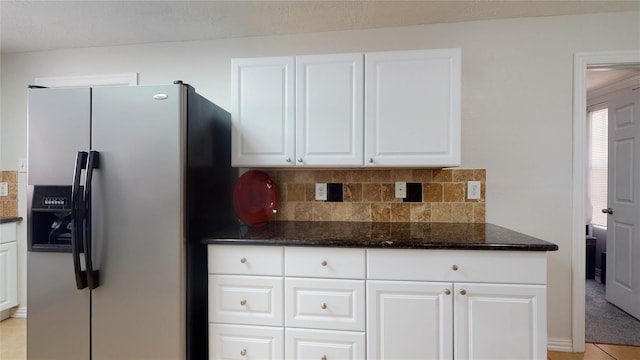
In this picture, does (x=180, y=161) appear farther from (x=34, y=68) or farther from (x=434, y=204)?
(x=34, y=68)

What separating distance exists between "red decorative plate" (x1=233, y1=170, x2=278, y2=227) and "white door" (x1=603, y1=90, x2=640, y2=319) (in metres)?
2.93

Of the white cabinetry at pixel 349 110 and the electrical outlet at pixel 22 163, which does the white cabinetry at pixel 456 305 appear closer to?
the white cabinetry at pixel 349 110

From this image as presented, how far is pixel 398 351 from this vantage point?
1415 millimetres

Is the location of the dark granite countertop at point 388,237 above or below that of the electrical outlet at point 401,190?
below

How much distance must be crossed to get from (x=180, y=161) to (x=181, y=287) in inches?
24.7

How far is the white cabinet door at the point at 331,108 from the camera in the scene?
1.74 metres

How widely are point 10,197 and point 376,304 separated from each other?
126 inches

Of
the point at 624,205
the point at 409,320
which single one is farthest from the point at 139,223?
the point at 624,205

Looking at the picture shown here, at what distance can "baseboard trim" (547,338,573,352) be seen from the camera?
6.41ft

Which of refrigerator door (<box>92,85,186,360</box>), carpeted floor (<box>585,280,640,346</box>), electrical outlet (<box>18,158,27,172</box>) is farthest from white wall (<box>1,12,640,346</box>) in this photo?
electrical outlet (<box>18,158,27,172</box>)

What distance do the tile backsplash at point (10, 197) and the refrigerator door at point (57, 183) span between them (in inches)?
61.1

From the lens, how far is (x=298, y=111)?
177cm

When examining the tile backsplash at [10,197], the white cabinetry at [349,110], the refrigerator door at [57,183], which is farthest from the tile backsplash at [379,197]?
the tile backsplash at [10,197]

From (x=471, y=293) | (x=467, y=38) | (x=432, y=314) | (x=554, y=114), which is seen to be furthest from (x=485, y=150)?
(x=432, y=314)
